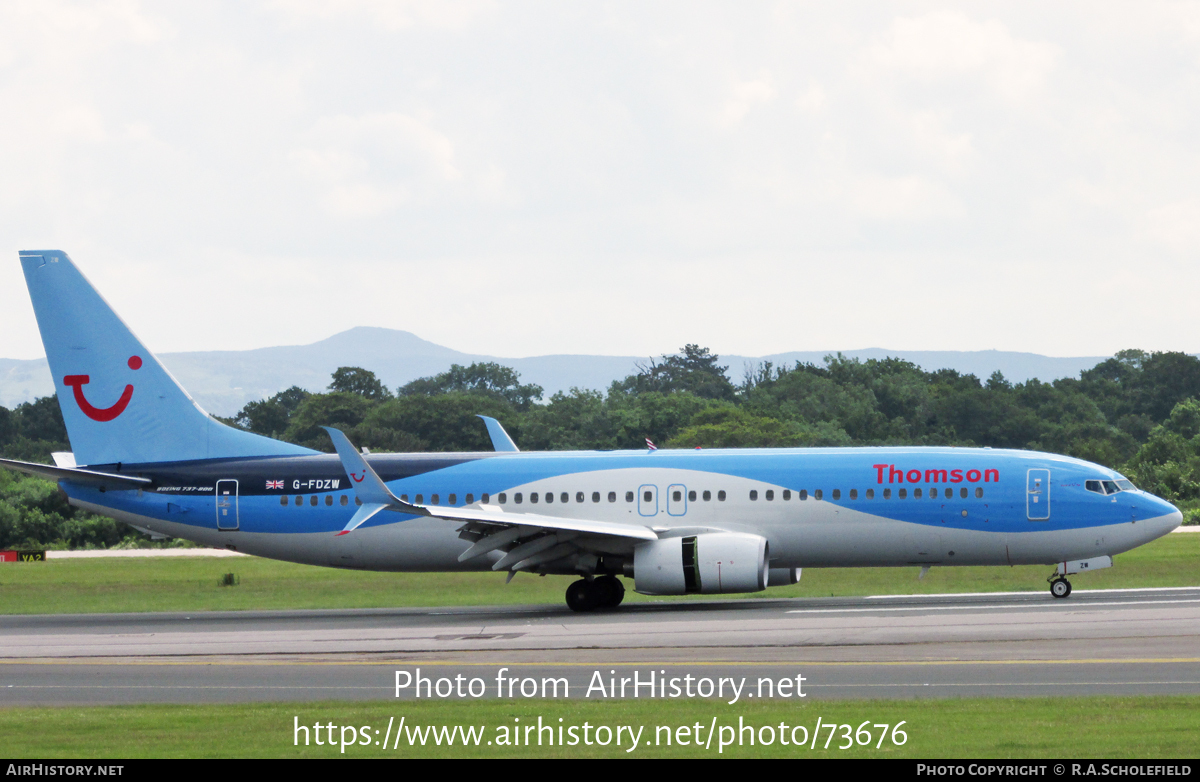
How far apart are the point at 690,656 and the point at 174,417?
59.4 ft

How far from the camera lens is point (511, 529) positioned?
30656mm

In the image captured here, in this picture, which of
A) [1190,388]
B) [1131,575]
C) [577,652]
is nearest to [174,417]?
[577,652]

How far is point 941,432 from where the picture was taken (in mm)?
110562

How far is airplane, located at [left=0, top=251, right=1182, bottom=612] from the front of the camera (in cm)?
3077

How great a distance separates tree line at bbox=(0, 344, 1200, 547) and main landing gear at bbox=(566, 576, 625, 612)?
5408 cm

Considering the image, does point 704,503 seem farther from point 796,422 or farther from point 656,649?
point 796,422

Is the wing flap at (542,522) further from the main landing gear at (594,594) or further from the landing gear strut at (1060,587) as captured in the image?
the landing gear strut at (1060,587)

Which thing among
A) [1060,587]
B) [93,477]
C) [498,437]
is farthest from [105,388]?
[1060,587]

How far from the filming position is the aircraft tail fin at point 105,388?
3431 cm

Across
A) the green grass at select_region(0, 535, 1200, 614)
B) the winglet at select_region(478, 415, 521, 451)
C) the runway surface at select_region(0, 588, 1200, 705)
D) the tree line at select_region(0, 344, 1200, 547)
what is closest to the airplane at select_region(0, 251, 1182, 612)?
the runway surface at select_region(0, 588, 1200, 705)

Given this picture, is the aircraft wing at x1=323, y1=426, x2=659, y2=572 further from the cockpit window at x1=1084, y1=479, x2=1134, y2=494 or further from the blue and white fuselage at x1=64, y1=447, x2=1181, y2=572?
the cockpit window at x1=1084, y1=479, x2=1134, y2=494

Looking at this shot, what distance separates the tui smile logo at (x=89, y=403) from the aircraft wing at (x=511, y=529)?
697 cm

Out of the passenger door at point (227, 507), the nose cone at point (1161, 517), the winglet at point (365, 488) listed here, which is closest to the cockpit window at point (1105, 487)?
the nose cone at point (1161, 517)

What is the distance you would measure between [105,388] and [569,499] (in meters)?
12.0
